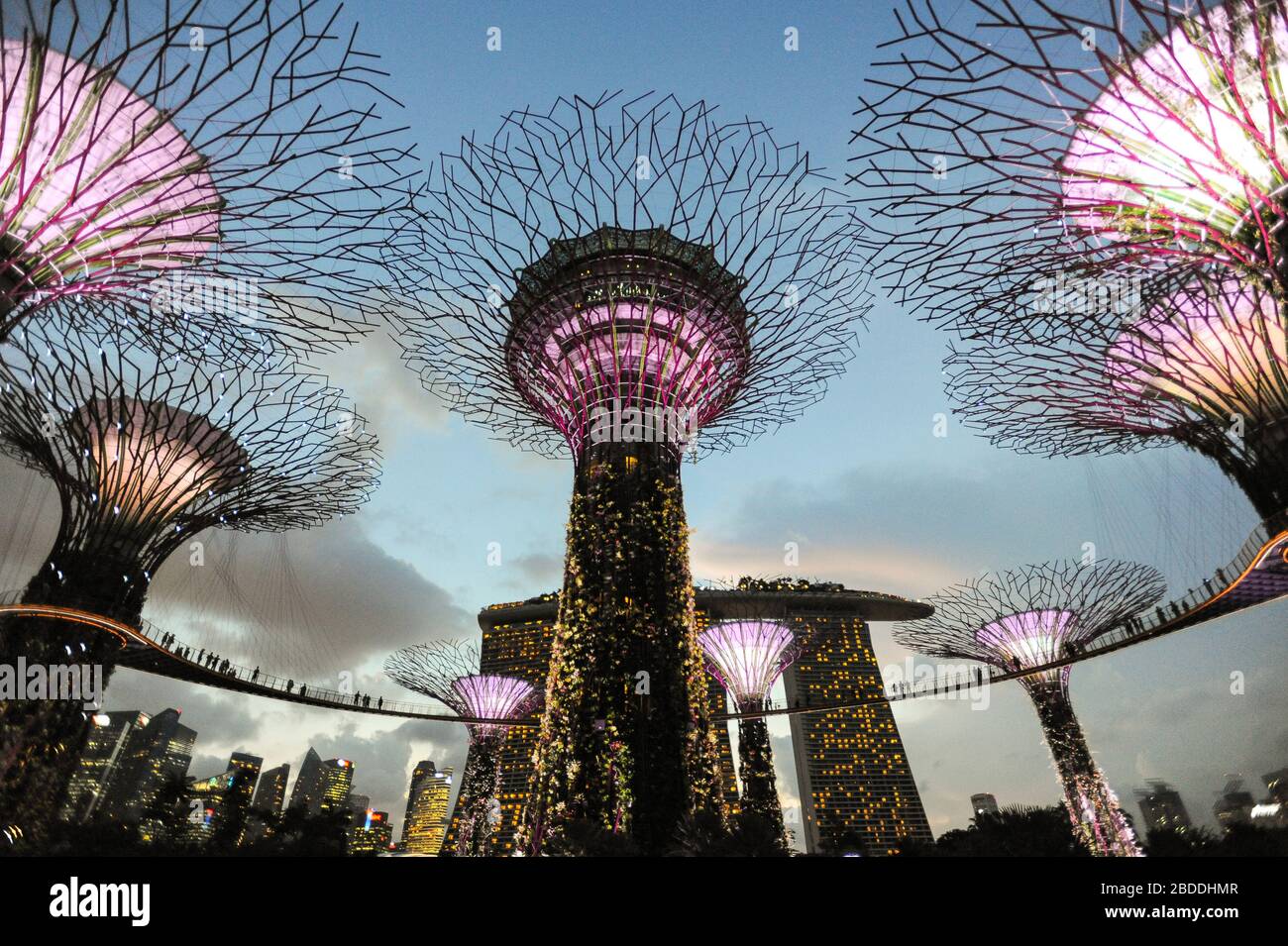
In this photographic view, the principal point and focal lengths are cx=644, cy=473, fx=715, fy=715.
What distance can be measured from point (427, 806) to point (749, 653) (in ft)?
381

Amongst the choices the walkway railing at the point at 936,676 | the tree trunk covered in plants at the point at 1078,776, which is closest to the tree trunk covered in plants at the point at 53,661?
the walkway railing at the point at 936,676

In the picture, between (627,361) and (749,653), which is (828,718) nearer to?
(749,653)

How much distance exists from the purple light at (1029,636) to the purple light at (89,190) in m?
26.1

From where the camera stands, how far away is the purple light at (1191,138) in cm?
752

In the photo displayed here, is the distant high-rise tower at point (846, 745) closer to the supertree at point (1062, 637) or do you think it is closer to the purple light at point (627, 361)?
the supertree at point (1062, 637)

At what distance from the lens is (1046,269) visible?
10133 millimetres

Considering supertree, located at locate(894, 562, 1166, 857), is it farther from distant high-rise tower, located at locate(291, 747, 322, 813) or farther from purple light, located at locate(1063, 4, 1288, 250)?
distant high-rise tower, located at locate(291, 747, 322, 813)

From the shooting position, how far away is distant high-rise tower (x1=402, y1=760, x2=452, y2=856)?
11200cm

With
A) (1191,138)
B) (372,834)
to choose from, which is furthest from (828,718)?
(1191,138)

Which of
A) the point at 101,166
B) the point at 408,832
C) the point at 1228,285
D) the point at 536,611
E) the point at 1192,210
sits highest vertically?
the point at 536,611

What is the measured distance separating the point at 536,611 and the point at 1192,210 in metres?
60.7
